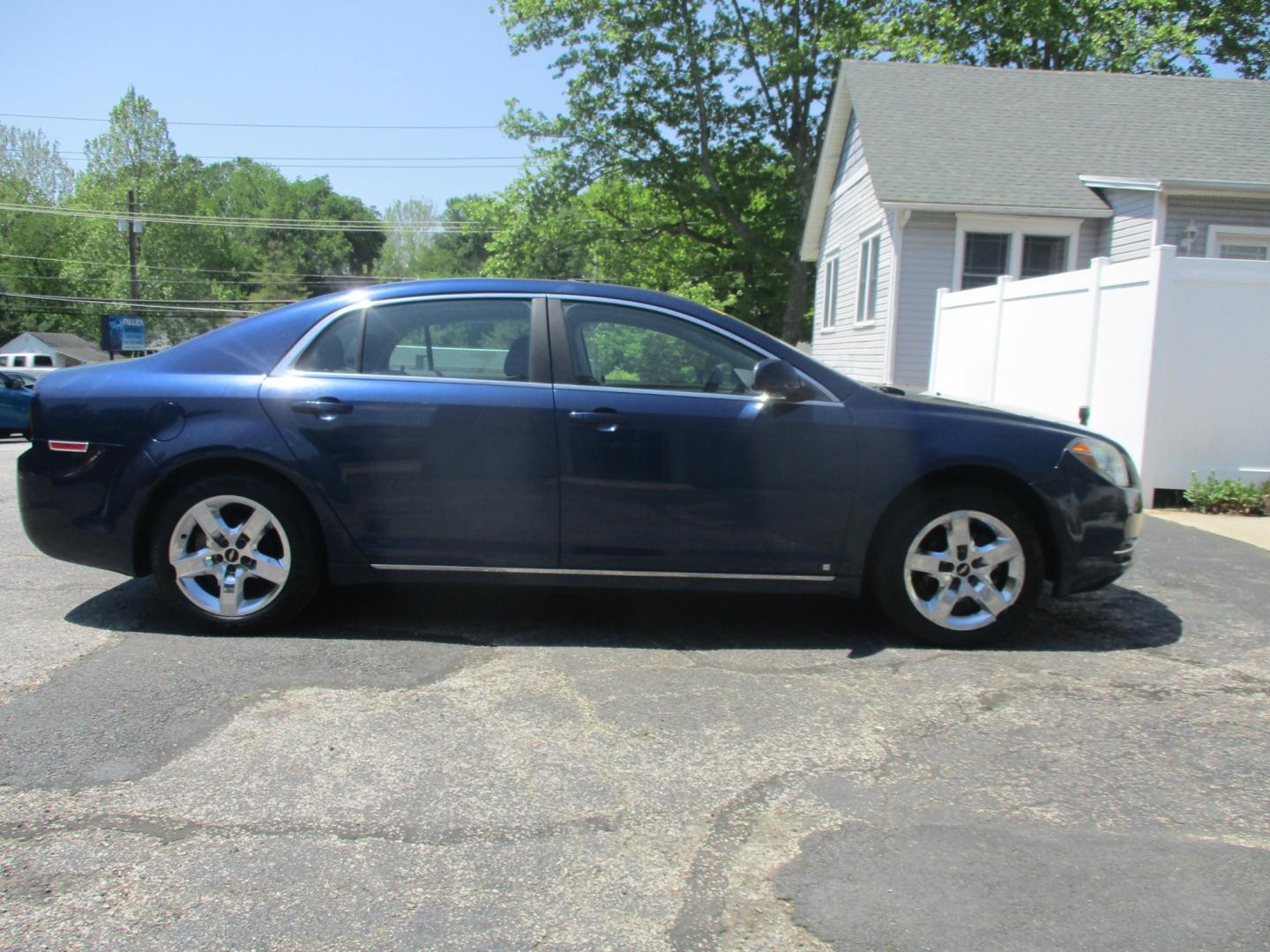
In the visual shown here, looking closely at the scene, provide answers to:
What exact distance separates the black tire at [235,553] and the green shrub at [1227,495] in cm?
758

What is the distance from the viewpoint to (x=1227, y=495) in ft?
28.8

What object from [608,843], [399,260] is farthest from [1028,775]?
[399,260]

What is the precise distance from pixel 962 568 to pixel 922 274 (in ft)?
40.1

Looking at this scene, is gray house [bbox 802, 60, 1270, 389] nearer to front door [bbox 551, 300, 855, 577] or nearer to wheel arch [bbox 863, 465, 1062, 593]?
wheel arch [bbox 863, 465, 1062, 593]

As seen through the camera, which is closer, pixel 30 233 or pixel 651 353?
pixel 651 353

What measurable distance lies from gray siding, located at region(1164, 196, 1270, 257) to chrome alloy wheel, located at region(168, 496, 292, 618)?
13356 millimetres

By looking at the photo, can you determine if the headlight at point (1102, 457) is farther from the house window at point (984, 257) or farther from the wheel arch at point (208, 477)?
the house window at point (984, 257)

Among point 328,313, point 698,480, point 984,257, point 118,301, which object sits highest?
point 118,301

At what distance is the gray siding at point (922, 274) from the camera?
15852 millimetres

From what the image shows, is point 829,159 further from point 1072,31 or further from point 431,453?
point 431,453

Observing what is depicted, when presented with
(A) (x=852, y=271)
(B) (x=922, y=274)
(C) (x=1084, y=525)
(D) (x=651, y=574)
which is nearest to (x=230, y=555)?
(D) (x=651, y=574)

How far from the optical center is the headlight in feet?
15.4

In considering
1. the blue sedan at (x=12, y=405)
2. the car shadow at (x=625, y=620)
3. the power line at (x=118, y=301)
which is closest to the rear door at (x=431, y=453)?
the car shadow at (x=625, y=620)

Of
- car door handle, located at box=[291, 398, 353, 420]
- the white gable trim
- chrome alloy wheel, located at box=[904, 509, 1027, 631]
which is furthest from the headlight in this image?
the white gable trim
